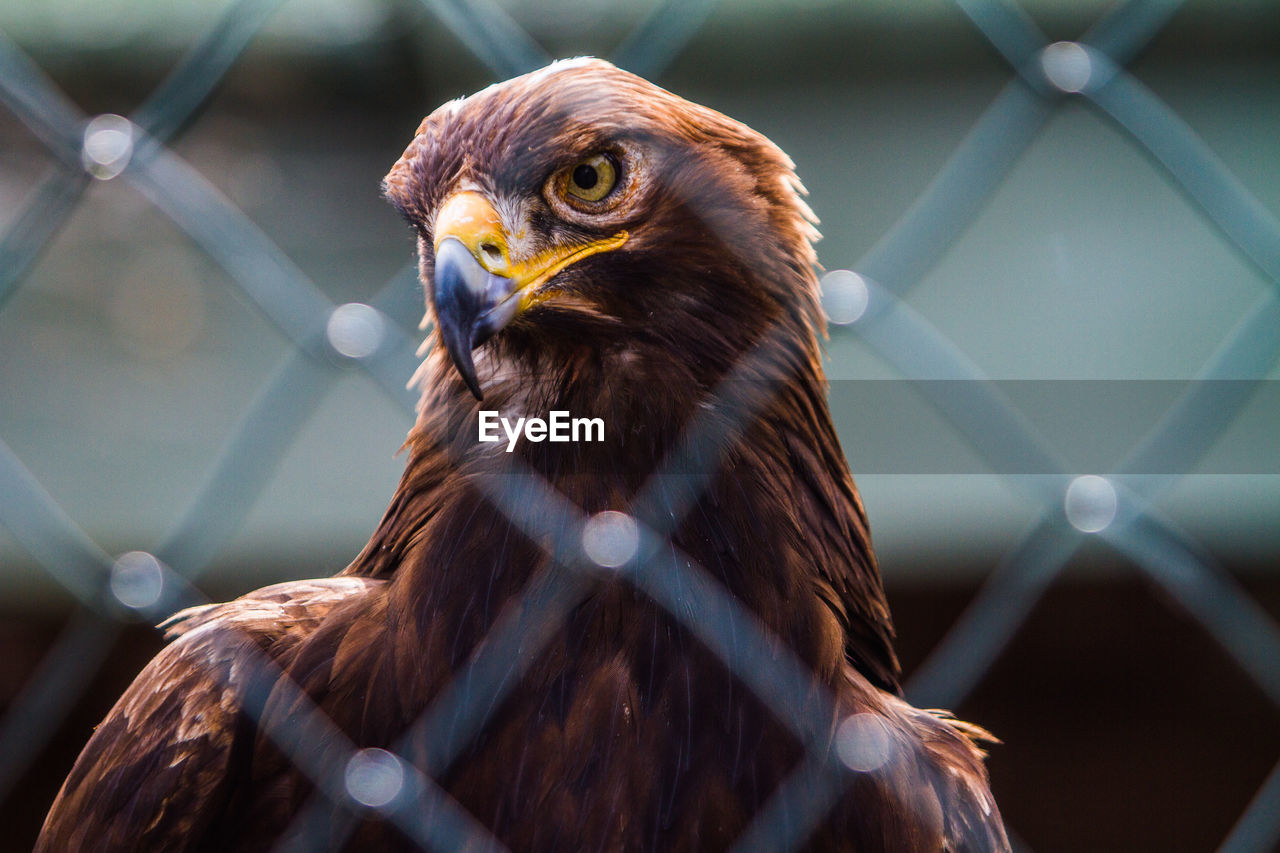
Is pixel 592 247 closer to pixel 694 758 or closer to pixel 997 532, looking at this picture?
pixel 694 758

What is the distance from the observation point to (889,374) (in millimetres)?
2740

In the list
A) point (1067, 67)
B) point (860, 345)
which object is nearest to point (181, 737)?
point (1067, 67)

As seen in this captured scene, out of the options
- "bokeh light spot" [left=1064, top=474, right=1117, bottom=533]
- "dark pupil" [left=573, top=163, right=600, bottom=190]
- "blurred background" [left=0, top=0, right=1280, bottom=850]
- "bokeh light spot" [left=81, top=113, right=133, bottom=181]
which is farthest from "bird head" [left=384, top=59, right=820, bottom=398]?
"blurred background" [left=0, top=0, right=1280, bottom=850]

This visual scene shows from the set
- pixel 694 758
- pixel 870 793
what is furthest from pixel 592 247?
pixel 870 793

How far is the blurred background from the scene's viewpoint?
2686 millimetres

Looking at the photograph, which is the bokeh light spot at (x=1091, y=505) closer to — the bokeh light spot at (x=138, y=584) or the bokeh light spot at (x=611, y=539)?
the bokeh light spot at (x=611, y=539)

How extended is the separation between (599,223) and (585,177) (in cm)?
6

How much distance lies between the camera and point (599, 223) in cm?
129

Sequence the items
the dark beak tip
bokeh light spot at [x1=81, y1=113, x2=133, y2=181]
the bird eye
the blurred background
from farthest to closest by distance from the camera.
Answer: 1. the blurred background
2. the bird eye
3. the dark beak tip
4. bokeh light spot at [x1=81, y1=113, x2=133, y2=181]

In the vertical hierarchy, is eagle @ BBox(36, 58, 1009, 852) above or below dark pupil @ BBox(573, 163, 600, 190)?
below

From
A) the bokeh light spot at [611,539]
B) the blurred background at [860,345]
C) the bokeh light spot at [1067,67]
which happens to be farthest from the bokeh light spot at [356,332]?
the blurred background at [860,345]

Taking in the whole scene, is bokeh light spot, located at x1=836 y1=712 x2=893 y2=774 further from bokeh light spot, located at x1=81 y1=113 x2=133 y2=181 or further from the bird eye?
bokeh light spot, located at x1=81 y1=113 x2=133 y2=181

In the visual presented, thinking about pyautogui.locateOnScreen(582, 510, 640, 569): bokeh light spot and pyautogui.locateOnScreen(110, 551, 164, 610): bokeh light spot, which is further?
pyautogui.locateOnScreen(582, 510, 640, 569): bokeh light spot

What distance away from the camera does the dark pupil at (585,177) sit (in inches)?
50.6
